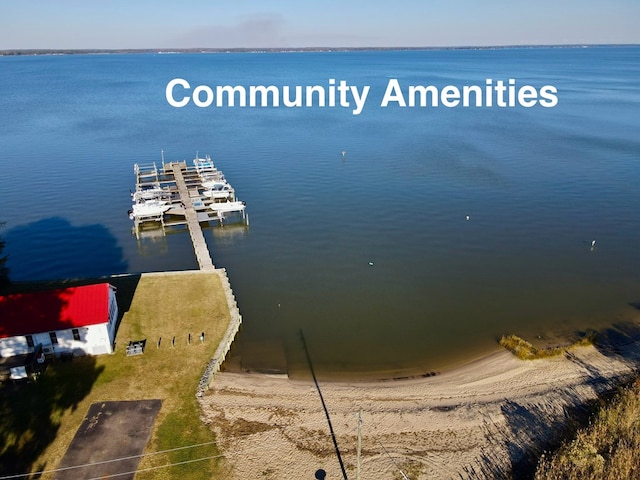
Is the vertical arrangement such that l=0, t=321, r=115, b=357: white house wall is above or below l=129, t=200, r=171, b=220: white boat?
below

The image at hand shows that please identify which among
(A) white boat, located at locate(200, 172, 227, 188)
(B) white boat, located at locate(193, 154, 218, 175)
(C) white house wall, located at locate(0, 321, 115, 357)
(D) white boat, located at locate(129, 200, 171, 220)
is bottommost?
(C) white house wall, located at locate(0, 321, 115, 357)

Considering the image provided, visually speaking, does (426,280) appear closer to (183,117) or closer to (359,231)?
(359,231)

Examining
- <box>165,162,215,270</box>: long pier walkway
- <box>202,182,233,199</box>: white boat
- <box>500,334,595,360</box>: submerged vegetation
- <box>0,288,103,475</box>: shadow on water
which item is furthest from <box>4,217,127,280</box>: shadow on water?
<box>500,334,595,360</box>: submerged vegetation

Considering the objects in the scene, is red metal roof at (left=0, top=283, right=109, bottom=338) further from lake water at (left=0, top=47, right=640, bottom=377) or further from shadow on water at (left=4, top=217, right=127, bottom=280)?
shadow on water at (left=4, top=217, right=127, bottom=280)

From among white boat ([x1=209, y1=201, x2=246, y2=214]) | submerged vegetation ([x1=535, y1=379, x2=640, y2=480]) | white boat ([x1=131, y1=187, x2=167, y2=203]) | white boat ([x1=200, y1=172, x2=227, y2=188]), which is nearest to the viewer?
submerged vegetation ([x1=535, y1=379, x2=640, y2=480])

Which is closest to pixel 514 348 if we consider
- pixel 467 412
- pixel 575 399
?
pixel 575 399

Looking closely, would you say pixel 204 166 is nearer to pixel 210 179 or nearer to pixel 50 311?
pixel 210 179

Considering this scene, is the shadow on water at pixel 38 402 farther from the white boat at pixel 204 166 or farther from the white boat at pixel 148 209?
the white boat at pixel 204 166

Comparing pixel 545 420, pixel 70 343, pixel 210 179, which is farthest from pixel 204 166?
pixel 545 420
